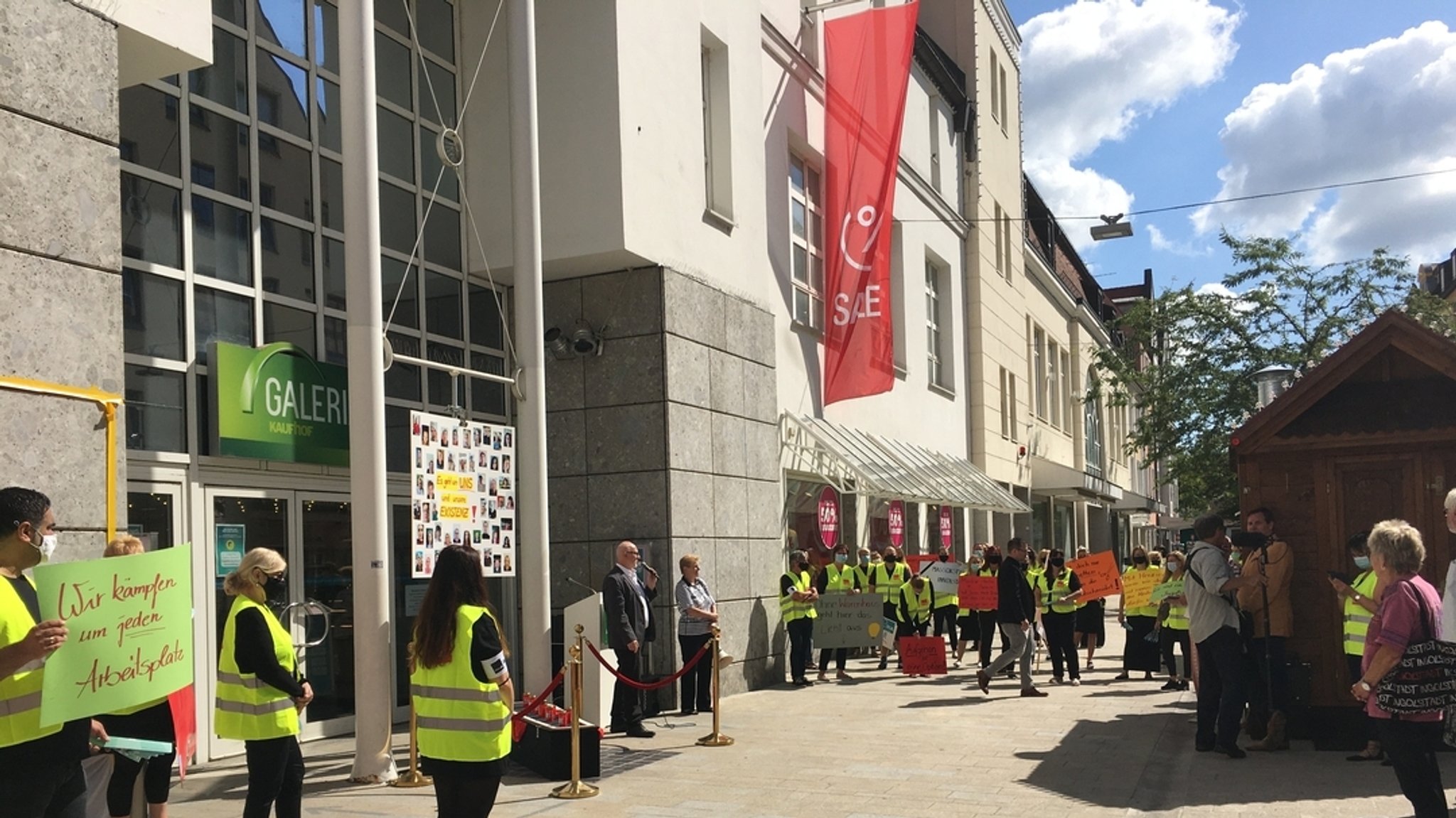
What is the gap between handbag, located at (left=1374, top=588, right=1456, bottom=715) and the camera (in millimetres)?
6828

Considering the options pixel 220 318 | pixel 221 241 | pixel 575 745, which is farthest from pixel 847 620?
pixel 221 241

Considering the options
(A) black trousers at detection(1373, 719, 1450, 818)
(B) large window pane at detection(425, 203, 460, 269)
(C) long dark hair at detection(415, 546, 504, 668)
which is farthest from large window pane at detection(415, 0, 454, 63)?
(A) black trousers at detection(1373, 719, 1450, 818)

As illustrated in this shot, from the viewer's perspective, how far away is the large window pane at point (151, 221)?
952 centimetres

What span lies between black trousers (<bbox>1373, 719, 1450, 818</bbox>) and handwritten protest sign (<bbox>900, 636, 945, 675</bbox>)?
10.4 m

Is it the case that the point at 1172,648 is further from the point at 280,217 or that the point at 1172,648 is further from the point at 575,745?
the point at 280,217

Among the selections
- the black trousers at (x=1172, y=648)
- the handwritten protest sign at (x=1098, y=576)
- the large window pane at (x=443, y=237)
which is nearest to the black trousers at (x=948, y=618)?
the handwritten protest sign at (x=1098, y=576)

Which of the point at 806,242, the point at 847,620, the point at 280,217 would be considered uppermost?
the point at 806,242

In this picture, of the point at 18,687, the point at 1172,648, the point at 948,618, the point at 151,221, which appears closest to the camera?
the point at 18,687

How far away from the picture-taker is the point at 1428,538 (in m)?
10.1

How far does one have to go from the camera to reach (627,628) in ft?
39.0

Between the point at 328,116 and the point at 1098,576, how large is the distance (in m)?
10.8

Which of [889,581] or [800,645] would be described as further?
[889,581]

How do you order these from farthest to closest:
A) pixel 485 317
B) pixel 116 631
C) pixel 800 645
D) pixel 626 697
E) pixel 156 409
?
pixel 800 645 → pixel 485 317 → pixel 626 697 → pixel 156 409 → pixel 116 631

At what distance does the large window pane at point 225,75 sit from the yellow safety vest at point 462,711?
6.33 m
